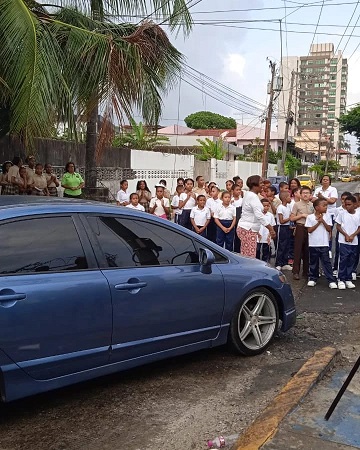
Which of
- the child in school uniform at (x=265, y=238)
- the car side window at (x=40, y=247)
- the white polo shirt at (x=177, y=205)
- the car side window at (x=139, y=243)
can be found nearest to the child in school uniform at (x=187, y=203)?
the white polo shirt at (x=177, y=205)

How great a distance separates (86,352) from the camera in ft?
11.7

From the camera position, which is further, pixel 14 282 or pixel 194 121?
pixel 194 121

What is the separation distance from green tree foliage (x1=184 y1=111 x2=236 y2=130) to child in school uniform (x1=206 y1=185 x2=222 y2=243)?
55263 mm

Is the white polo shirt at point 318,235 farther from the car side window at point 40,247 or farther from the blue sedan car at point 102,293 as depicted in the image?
the car side window at point 40,247

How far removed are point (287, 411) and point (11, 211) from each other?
226 cm

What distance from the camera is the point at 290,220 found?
8562 millimetres

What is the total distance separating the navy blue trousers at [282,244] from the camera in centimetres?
897

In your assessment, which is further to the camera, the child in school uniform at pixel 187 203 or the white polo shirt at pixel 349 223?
the child in school uniform at pixel 187 203

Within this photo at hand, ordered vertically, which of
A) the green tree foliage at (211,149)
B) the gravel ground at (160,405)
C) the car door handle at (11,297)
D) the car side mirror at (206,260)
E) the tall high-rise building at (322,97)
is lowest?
the gravel ground at (160,405)

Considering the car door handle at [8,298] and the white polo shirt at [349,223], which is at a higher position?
the white polo shirt at [349,223]

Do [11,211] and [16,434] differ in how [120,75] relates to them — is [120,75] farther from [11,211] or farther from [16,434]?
[16,434]

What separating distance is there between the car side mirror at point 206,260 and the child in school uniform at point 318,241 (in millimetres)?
3815

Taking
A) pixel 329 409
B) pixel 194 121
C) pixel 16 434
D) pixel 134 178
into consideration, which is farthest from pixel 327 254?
pixel 194 121

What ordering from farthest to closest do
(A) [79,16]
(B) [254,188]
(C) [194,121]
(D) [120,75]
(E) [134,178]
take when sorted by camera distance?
(C) [194,121], (E) [134,178], (A) [79,16], (B) [254,188], (D) [120,75]
